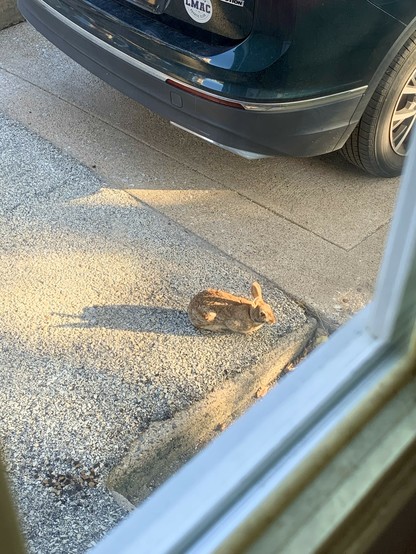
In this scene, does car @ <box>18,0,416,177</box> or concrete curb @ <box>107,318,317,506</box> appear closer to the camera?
concrete curb @ <box>107,318,317,506</box>

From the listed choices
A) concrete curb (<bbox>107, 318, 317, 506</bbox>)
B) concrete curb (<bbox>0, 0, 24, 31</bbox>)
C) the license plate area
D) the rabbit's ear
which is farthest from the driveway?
concrete curb (<bbox>0, 0, 24, 31</bbox>)

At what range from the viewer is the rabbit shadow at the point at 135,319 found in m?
2.76

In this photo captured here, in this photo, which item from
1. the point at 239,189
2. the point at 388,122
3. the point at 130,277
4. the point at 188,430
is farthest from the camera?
the point at 239,189

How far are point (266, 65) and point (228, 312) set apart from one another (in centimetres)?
95

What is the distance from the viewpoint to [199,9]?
2855 millimetres

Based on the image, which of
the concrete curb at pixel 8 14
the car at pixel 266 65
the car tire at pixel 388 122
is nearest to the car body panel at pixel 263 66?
Result: the car at pixel 266 65

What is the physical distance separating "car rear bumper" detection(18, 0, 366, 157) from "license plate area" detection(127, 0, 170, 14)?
21 centimetres

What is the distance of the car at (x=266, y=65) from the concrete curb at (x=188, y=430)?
90 cm

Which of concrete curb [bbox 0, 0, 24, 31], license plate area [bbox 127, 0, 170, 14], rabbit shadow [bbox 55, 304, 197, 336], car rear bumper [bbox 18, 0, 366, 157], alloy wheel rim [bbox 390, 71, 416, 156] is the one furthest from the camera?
concrete curb [bbox 0, 0, 24, 31]

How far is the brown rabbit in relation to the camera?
266 centimetres

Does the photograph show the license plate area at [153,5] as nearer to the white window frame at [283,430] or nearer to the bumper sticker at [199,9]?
the bumper sticker at [199,9]

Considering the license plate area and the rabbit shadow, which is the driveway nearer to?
the rabbit shadow

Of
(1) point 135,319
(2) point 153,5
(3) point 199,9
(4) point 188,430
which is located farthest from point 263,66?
(4) point 188,430

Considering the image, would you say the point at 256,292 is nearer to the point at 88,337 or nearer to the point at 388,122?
the point at 88,337
